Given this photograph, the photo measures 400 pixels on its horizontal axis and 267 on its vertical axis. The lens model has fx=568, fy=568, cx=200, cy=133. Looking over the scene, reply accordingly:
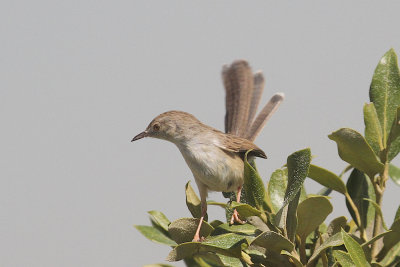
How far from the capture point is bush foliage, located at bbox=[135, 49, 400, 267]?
209cm

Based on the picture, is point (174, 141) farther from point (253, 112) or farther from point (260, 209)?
point (260, 209)

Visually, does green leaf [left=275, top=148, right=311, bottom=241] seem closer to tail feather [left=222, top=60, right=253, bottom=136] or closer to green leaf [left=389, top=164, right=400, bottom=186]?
green leaf [left=389, top=164, right=400, bottom=186]

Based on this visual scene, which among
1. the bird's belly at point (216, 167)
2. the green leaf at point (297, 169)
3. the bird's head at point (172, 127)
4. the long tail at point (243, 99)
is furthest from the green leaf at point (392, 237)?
the long tail at point (243, 99)

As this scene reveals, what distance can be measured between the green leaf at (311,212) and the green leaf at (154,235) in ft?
2.37

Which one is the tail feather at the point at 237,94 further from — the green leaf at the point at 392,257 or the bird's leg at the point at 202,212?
the green leaf at the point at 392,257

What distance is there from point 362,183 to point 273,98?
182 cm

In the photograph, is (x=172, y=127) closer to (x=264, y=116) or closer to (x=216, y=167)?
(x=216, y=167)

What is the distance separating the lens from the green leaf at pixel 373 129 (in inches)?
92.5

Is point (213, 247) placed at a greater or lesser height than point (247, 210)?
lesser

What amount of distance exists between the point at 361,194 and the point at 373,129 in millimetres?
398

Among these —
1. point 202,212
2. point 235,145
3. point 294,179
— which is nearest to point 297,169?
point 294,179

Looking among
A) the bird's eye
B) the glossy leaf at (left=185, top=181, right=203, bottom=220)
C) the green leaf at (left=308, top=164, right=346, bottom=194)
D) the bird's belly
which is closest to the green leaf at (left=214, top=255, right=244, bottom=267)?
the green leaf at (left=308, top=164, right=346, bottom=194)

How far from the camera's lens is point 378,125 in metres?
2.38

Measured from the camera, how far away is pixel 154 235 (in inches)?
110
